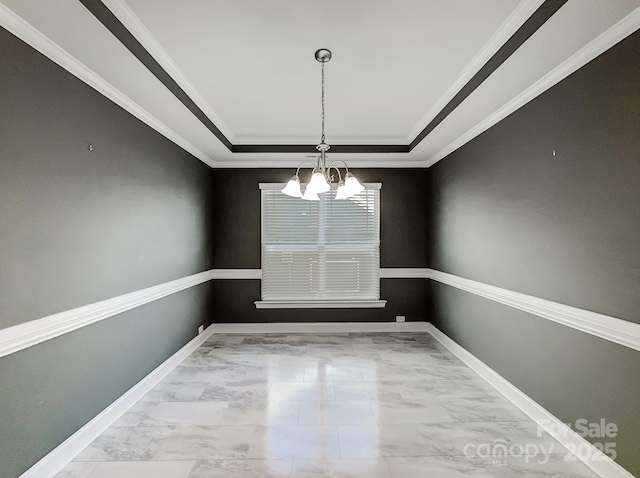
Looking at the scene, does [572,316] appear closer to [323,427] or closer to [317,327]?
[323,427]

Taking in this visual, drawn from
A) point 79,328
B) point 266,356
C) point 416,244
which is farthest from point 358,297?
point 79,328

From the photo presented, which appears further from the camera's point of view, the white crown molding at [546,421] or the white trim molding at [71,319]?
the white crown molding at [546,421]

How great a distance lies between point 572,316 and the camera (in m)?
2.45

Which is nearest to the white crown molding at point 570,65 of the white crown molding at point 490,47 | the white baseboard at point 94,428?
the white crown molding at point 490,47

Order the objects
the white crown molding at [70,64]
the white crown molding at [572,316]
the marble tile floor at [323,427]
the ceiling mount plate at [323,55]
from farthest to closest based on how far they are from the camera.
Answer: the ceiling mount plate at [323,55] < the marble tile floor at [323,427] < the white crown molding at [572,316] < the white crown molding at [70,64]

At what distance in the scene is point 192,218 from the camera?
15.4ft

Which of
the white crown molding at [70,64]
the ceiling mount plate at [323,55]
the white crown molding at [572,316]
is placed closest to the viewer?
the white crown molding at [70,64]

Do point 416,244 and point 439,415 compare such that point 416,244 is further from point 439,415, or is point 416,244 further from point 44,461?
point 44,461

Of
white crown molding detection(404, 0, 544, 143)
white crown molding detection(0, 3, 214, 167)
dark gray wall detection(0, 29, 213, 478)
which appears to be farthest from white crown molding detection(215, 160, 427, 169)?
dark gray wall detection(0, 29, 213, 478)

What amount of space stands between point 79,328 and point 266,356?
7.60 ft

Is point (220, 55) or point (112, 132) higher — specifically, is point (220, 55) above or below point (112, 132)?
above

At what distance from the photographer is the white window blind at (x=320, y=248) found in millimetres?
5598

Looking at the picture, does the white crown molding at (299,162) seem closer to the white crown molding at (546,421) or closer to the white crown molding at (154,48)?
the white crown molding at (154,48)

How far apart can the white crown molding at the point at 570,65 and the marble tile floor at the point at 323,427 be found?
2.52 metres
